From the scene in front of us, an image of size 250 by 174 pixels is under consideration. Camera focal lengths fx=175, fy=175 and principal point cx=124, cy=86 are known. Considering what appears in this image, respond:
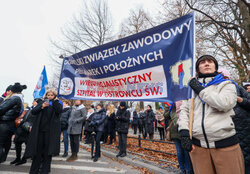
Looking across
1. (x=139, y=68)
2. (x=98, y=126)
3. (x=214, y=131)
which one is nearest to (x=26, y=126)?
(x=98, y=126)

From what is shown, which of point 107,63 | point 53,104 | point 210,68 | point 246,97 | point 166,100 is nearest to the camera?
point 210,68

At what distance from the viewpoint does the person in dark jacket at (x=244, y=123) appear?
2.72 meters

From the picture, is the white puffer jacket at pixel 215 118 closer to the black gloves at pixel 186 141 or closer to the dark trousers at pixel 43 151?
the black gloves at pixel 186 141

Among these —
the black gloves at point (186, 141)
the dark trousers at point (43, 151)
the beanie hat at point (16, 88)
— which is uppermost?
the beanie hat at point (16, 88)

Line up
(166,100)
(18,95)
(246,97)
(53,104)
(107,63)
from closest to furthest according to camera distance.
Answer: (246,97) < (166,100) < (107,63) < (53,104) < (18,95)

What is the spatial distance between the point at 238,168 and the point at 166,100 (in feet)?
4.73

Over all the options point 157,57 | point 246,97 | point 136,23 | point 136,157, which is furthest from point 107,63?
point 136,23

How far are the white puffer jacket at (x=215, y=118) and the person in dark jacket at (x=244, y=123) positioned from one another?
3.13 ft

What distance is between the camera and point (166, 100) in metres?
3.04

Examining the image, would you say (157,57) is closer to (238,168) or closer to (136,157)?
(238,168)

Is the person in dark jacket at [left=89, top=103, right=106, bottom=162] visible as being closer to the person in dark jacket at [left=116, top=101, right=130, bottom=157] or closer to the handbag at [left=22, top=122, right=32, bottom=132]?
the person in dark jacket at [left=116, top=101, right=130, bottom=157]

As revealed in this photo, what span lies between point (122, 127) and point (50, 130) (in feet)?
8.58

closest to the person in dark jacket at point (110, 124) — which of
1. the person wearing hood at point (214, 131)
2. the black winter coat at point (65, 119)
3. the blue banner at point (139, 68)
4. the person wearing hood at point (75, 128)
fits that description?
the black winter coat at point (65, 119)

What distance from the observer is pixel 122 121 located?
6.27 m
